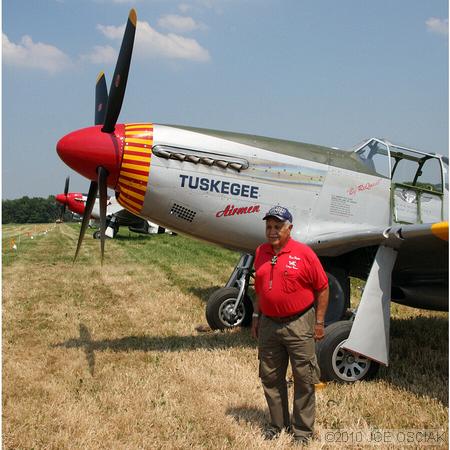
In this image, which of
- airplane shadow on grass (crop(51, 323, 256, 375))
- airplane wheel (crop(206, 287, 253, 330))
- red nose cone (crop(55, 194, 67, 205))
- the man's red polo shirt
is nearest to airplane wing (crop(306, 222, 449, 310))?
the man's red polo shirt

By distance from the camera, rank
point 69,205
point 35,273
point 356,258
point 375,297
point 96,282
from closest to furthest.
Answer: point 375,297 < point 356,258 < point 96,282 < point 35,273 < point 69,205

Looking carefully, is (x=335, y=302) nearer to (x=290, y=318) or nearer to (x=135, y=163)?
(x=290, y=318)

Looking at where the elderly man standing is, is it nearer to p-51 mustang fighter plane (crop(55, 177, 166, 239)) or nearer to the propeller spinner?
the propeller spinner

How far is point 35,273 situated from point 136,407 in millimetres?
9316

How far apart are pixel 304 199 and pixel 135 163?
1916 mm

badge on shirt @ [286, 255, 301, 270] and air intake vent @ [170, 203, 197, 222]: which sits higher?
air intake vent @ [170, 203, 197, 222]

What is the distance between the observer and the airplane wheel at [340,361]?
14.6 ft

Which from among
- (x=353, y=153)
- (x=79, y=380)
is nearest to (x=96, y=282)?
(x=79, y=380)

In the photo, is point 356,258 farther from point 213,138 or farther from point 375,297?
point 213,138

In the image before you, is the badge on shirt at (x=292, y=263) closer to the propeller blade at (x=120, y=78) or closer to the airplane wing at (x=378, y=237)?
the airplane wing at (x=378, y=237)

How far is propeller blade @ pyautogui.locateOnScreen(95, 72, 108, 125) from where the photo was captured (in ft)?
19.9

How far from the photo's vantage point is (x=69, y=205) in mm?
27797

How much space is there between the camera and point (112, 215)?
26.0 metres

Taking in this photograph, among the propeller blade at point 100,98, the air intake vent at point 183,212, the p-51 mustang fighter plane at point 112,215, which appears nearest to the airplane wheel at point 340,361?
the air intake vent at point 183,212
